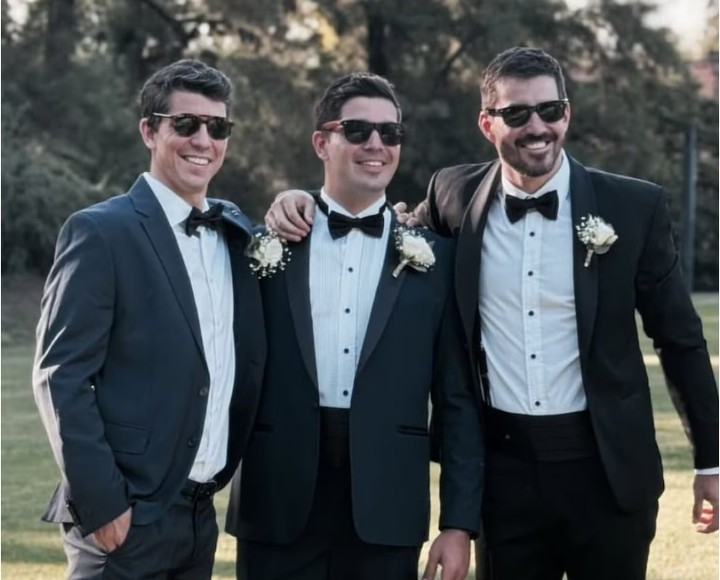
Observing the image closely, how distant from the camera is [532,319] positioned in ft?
14.1

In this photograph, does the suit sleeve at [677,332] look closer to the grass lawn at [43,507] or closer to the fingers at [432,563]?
the fingers at [432,563]

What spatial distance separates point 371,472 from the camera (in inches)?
164

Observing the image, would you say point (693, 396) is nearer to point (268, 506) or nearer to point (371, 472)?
point (371, 472)

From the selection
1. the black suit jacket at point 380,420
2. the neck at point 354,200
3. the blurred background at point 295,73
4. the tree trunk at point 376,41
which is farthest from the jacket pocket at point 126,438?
the tree trunk at point 376,41

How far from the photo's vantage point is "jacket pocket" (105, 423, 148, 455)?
380 cm

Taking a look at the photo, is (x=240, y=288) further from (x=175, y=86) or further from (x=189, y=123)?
(x=175, y=86)

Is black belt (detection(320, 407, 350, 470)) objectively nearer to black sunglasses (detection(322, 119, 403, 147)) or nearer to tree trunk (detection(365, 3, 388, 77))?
black sunglasses (detection(322, 119, 403, 147))

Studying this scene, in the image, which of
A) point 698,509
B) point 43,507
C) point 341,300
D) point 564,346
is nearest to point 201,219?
point 341,300

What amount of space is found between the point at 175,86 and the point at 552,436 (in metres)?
1.82

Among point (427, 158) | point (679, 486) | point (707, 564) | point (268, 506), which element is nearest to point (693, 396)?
point (268, 506)

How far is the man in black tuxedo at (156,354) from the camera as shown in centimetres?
369

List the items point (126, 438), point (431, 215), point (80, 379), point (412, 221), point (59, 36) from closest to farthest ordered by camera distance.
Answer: point (80, 379), point (126, 438), point (412, 221), point (431, 215), point (59, 36)

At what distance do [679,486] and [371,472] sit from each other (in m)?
5.95

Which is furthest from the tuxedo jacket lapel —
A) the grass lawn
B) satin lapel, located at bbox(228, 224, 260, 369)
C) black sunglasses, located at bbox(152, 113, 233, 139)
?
the grass lawn
